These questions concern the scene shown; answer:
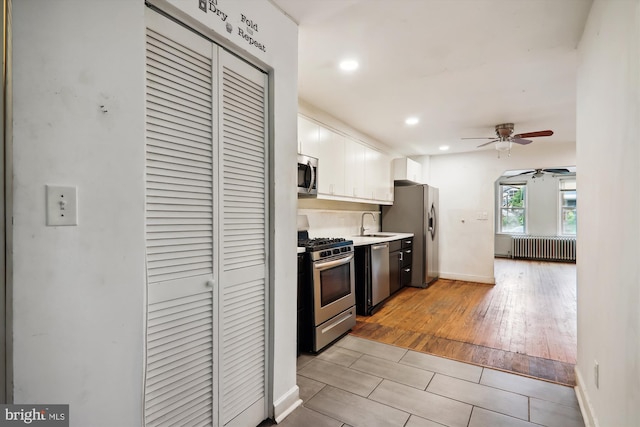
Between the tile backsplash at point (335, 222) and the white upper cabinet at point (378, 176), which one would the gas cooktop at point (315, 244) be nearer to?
the tile backsplash at point (335, 222)

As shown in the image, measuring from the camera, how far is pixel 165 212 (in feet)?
4.28

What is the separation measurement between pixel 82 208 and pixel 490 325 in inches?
149

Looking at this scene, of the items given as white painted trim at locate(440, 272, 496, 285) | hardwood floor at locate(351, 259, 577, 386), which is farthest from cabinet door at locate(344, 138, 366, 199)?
white painted trim at locate(440, 272, 496, 285)

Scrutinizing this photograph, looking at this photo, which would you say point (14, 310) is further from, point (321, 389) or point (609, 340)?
point (609, 340)

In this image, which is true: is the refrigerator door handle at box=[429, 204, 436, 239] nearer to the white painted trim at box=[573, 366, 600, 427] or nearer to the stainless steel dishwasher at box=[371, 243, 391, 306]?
the stainless steel dishwasher at box=[371, 243, 391, 306]

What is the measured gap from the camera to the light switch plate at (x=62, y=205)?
933 mm

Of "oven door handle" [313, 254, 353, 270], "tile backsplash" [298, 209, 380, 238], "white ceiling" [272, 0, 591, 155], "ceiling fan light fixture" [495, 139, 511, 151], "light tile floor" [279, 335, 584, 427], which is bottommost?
"light tile floor" [279, 335, 584, 427]

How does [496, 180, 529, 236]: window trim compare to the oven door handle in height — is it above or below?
above

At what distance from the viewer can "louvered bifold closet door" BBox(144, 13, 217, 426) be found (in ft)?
4.12

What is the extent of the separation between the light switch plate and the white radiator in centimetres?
1022

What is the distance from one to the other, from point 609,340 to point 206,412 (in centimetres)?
185

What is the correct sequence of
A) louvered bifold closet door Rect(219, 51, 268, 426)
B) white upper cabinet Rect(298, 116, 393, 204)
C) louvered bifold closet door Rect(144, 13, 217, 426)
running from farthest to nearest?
white upper cabinet Rect(298, 116, 393, 204)
louvered bifold closet door Rect(219, 51, 268, 426)
louvered bifold closet door Rect(144, 13, 217, 426)

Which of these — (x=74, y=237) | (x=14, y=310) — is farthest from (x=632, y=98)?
(x=14, y=310)

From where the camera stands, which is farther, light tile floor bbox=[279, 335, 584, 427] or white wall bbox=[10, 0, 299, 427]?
light tile floor bbox=[279, 335, 584, 427]
